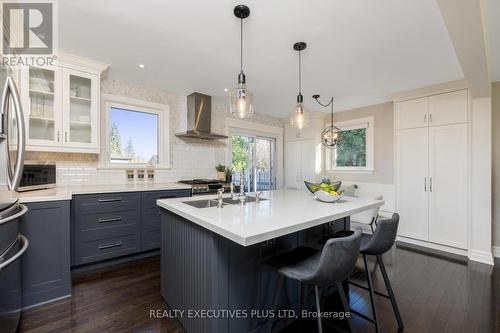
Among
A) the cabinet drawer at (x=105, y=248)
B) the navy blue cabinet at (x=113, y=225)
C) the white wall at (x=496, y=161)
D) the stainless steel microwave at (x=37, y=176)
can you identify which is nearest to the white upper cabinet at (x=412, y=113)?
the white wall at (x=496, y=161)

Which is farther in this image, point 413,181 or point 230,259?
point 413,181

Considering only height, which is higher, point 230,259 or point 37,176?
point 37,176

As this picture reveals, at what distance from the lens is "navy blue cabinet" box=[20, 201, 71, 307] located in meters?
1.94

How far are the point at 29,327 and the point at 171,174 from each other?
245 centimetres

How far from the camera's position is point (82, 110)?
2865mm

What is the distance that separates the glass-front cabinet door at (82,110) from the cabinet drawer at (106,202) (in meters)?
0.69

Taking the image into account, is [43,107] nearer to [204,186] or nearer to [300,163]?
[204,186]

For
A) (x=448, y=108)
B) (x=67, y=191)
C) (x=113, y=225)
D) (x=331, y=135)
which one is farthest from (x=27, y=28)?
(x=448, y=108)

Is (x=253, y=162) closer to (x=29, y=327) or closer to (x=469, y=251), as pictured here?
(x=469, y=251)

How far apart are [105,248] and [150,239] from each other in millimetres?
519

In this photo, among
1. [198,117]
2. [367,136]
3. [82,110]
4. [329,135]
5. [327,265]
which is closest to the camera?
[327,265]

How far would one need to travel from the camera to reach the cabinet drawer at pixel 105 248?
2565 millimetres

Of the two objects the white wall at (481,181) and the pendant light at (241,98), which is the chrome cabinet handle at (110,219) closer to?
the pendant light at (241,98)

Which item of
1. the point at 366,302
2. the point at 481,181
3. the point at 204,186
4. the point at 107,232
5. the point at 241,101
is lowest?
the point at 366,302
